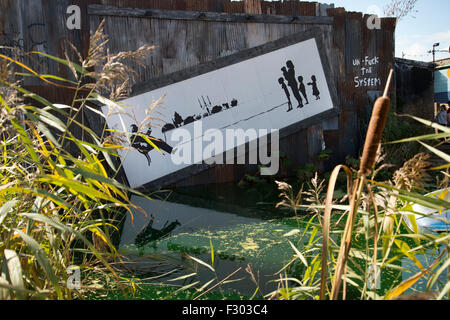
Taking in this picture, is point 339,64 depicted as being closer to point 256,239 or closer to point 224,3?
point 224,3

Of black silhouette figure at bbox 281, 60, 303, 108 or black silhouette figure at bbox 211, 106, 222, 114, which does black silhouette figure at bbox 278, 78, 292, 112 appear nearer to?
black silhouette figure at bbox 281, 60, 303, 108

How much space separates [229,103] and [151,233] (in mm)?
2283

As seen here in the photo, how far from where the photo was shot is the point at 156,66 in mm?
4145

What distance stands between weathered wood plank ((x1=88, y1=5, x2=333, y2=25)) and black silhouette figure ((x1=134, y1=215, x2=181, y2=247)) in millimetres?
2411

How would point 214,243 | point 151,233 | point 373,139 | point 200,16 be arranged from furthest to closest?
point 200,16 < point 151,233 < point 214,243 < point 373,139

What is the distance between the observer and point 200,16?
423 cm

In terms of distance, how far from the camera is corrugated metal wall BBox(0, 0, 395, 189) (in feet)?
12.3

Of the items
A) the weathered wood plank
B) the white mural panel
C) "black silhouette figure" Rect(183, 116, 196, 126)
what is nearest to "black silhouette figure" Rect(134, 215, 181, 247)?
the white mural panel

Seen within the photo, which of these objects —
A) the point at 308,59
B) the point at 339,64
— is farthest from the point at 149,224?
the point at 339,64

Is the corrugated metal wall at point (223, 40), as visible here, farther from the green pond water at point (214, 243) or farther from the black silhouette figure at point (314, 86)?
the green pond water at point (214, 243)

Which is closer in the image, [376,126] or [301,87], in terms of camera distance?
[376,126]

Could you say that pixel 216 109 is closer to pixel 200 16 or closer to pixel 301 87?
pixel 200 16

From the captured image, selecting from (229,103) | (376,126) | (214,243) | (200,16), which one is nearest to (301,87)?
(229,103)

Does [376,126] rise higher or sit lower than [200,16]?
lower
